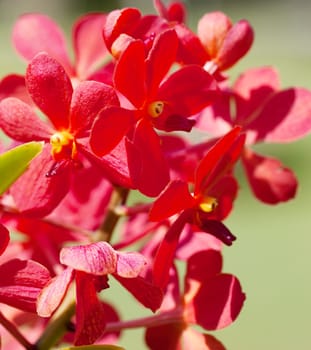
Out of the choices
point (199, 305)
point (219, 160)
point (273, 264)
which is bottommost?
point (273, 264)

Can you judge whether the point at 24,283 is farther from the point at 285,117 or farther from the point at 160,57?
the point at 285,117

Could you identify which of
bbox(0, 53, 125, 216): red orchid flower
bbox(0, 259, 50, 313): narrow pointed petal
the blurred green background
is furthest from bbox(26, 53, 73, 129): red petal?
the blurred green background

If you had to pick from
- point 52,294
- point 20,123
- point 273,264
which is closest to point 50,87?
point 20,123

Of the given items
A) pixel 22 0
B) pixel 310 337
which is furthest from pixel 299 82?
pixel 22 0

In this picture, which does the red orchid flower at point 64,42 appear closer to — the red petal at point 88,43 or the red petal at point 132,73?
the red petal at point 88,43

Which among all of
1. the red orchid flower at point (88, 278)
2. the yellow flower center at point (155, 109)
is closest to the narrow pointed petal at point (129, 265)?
the red orchid flower at point (88, 278)

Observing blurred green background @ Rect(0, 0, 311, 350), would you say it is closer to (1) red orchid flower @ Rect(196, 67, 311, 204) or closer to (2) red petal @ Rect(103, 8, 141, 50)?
(1) red orchid flower @ Rect(196, 67, 311, 204)

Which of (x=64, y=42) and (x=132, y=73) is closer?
(x=132, y=73)
